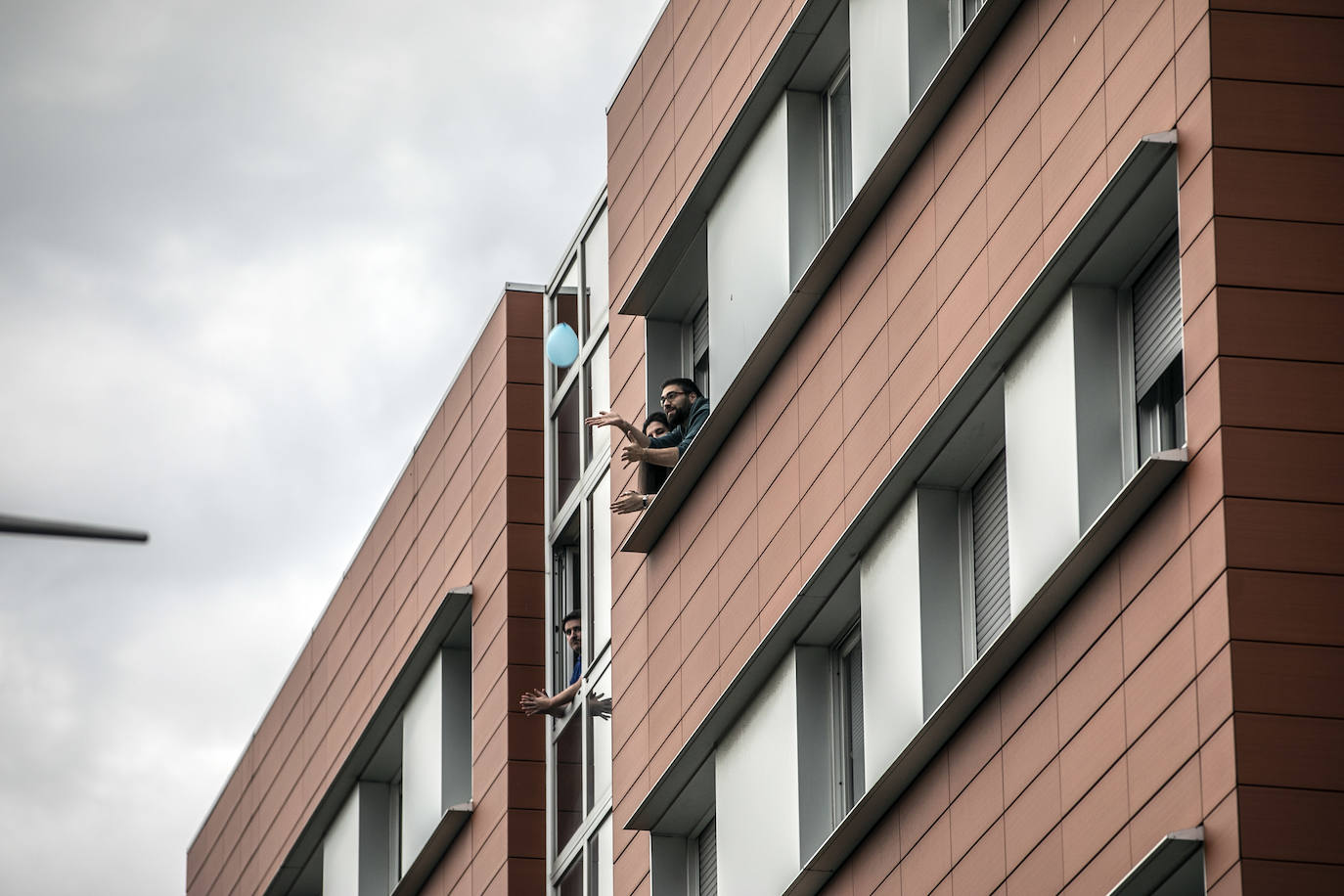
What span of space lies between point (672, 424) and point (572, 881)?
261 inches

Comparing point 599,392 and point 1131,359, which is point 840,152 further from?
point 599,392

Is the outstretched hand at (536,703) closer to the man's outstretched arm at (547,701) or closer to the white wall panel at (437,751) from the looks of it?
the man's outstretched arm at (547,701)

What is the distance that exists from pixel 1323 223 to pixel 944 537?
5278 mm

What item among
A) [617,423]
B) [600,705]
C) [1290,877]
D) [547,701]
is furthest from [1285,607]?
[547,701]

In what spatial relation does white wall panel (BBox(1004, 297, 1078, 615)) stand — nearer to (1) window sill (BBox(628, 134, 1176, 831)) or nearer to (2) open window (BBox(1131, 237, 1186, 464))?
(1) window sill (BBox(628, 134, 1176, 831))

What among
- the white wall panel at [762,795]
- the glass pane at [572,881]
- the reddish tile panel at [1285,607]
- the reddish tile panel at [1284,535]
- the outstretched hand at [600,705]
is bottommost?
the reddish tile panel at [1285,607]

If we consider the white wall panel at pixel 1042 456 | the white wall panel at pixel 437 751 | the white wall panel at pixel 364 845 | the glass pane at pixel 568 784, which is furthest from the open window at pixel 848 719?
the white wall panel at pixel 364 845

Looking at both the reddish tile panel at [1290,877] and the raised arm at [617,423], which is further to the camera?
the raised arm at [617,423]

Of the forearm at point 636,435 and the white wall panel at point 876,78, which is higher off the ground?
the white wall panel at point 876,78

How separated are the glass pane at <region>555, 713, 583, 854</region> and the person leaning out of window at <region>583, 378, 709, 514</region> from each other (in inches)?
211

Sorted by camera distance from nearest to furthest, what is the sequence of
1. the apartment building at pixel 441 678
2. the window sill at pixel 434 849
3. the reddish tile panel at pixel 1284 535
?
the reddish tile panel at pixel 1284 535, the apartment building at pixel 441 678, the window sill at pixel 434 849

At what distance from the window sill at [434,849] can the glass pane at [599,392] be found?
4.68 meters

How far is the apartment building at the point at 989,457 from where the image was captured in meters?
16.0

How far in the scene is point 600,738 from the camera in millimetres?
31344
